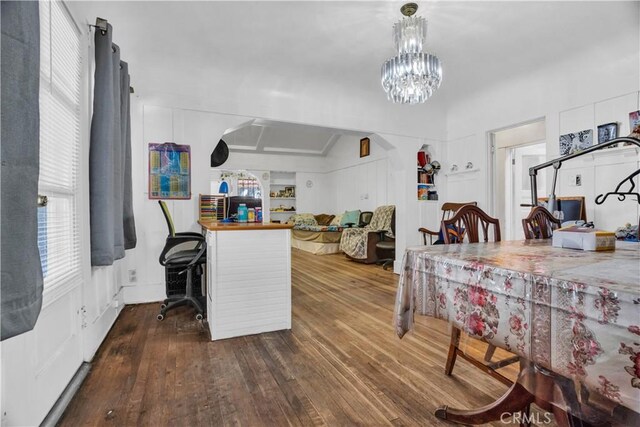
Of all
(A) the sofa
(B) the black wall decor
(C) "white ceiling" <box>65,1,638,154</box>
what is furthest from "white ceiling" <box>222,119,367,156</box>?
(C) "white ceiling" <box>65,1,638,154</box>

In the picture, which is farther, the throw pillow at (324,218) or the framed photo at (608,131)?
the throw pillow at (324,218)

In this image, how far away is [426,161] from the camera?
486 centimetres

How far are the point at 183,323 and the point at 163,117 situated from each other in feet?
7.14

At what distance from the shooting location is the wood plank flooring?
146cm

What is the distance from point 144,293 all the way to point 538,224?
144 inches

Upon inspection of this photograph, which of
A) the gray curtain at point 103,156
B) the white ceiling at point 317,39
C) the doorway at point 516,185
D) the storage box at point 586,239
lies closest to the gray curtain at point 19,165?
the gray curtain at point 103,156

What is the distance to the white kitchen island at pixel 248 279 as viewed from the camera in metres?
2.30

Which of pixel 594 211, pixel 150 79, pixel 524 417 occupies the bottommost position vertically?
pixel 524 417

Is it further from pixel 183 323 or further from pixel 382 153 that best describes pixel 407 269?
pixel 382 153

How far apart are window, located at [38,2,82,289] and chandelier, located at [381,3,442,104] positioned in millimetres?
2204

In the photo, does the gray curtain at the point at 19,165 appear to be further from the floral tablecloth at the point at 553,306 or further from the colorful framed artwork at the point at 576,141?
the colorful framed artwork at the point at 576,141

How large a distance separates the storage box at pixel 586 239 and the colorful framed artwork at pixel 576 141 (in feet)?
7.82

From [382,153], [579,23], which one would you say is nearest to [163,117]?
[579,23]

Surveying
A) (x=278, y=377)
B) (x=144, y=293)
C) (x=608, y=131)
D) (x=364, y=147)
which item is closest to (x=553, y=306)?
(x=278, y=377)
